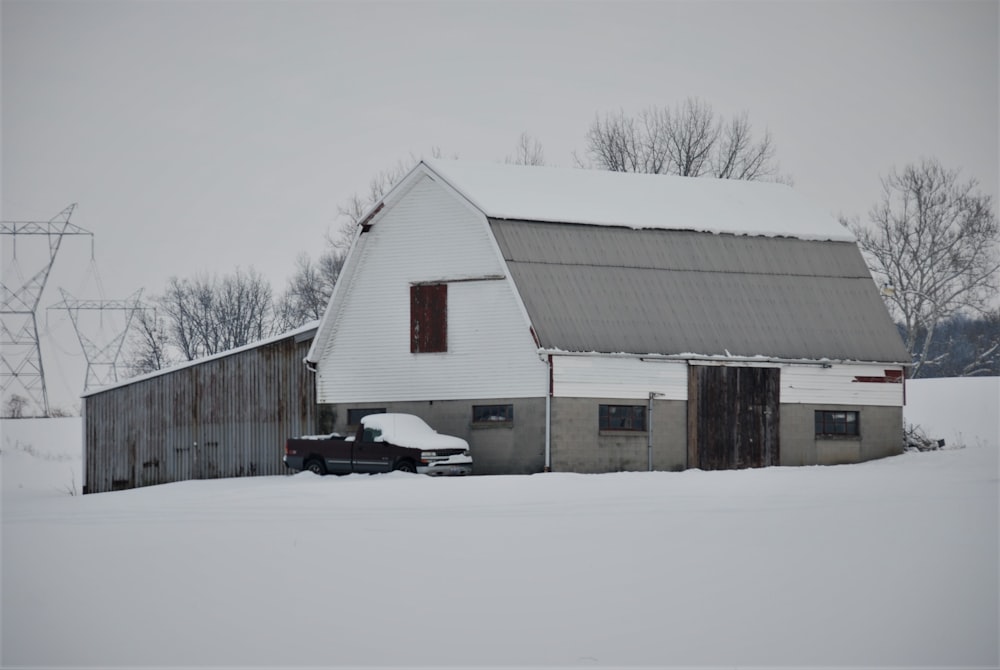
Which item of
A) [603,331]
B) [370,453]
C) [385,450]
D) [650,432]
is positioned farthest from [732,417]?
[370,453]

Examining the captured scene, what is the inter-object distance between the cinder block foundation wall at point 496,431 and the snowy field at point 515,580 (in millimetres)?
5914

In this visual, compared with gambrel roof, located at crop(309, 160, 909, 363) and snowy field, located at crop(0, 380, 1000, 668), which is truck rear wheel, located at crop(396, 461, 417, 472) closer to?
gambrel roof, located at crop(309, 160, 909, 363)

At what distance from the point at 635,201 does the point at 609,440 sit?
7.50 meters

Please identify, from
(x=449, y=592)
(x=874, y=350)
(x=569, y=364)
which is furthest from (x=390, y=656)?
(x=874, y=350)

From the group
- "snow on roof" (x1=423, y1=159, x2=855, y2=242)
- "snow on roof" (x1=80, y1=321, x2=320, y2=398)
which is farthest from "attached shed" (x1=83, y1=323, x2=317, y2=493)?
"snow on roof" (x1=423, y1=159, x2=855, y2=242)

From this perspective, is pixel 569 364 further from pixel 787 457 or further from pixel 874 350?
pixel 874 350

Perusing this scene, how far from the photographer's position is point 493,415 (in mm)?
35156

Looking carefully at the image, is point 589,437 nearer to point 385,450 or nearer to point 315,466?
point 385,450

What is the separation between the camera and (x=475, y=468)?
115 ft

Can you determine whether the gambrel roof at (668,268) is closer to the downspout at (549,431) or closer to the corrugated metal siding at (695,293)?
the corrugated metal siding at (695,293)

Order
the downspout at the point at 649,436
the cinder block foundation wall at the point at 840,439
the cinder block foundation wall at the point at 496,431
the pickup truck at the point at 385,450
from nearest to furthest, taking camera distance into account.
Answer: the pickup truck at the point at 385,450
the cinder block foundation wall at the point at 496,431
the downspout at the point at 649,436
the cinder block foundation wall at the point at 840,439

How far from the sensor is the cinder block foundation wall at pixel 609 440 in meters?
34.1

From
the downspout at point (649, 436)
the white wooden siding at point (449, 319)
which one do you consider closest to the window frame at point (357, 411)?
the white wooden siding at point (449, 319)

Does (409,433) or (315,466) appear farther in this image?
(315,466)
